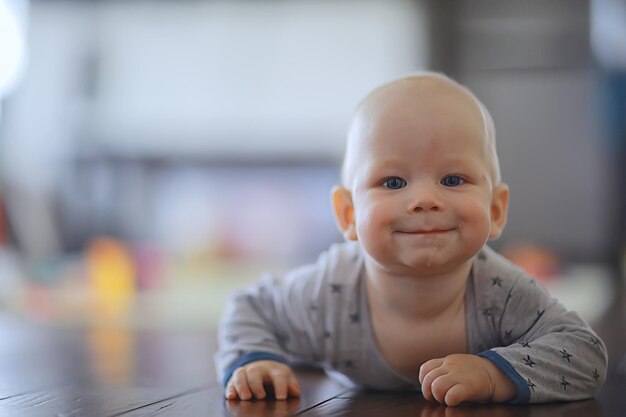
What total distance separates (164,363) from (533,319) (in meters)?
0.64

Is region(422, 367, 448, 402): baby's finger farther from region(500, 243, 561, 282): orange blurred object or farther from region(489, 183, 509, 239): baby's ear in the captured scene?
region(500, 243, 561, 282): orange blurred object

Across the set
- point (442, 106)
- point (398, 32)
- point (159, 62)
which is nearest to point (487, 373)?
point (442, 106)

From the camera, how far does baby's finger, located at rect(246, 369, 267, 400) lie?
38.8 inches

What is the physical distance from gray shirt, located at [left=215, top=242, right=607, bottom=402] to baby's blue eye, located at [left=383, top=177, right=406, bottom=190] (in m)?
0.15

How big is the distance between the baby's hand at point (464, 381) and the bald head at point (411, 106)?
0.64 feet

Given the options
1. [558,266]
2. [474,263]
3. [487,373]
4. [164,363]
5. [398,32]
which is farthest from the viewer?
[398,32]

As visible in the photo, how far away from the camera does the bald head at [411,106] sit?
0.93 meters

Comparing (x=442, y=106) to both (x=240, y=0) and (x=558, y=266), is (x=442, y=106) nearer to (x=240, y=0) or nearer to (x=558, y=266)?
(x=558, y=266)

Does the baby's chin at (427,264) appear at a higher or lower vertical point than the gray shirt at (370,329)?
higher

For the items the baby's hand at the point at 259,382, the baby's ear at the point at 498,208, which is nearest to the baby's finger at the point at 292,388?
the baby's hand at the point at 259,382

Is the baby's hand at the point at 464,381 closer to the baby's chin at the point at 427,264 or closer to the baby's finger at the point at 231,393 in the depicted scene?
the baby's chin at the point at 427,264

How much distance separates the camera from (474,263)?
1020 millimetres

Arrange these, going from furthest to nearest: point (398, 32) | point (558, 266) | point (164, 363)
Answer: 1. point (398, 32)
2. point (558, 266)
3. point (164, 363)

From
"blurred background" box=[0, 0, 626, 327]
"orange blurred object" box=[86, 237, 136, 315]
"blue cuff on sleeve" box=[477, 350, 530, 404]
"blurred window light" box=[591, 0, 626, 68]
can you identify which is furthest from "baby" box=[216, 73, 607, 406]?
"blurred window light" box=[591, 0, 626, 68]
